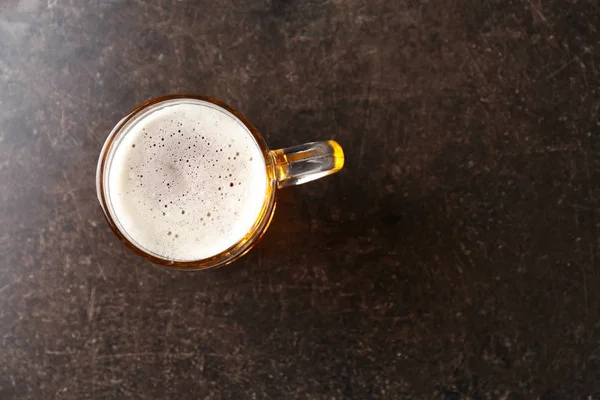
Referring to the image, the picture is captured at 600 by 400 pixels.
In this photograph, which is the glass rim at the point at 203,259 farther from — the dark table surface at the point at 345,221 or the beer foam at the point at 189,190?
the dark table surface at the point at 345,221

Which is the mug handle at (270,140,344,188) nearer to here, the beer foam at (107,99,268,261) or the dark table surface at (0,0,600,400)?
the beer foam at (107,99,268,261)

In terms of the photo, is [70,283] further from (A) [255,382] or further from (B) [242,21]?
(B) [242,21]

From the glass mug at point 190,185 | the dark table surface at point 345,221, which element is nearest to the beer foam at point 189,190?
the glass mug at point 190,185

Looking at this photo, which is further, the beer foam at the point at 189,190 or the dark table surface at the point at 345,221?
the dark table surface at the point at 345,221

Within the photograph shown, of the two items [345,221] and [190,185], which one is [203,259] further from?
[345,221]

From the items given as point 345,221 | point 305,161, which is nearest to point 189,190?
point 305,161

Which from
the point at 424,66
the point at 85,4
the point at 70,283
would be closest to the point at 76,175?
the point at 70,283
